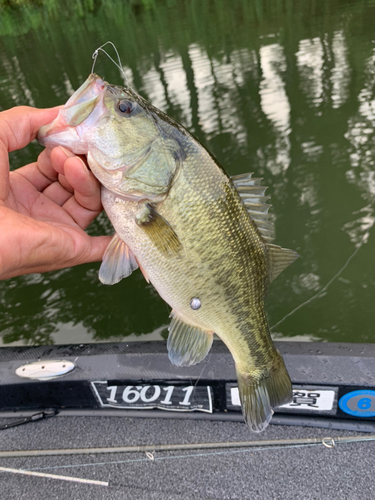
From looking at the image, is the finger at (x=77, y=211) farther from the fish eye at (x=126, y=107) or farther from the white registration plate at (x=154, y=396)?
the white registration plate at (x=154, y=396)

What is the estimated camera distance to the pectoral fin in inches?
55.0

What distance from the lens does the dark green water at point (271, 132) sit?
12.2 feet

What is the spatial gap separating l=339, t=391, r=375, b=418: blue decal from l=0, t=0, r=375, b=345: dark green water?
1.51m

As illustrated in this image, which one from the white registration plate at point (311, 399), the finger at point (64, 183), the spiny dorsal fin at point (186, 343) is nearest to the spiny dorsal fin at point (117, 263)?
the spiny dorsal fin at point (186, 343)

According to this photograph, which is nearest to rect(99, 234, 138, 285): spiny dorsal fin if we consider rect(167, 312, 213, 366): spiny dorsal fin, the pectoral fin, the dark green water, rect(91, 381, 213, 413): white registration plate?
the pectoral fin

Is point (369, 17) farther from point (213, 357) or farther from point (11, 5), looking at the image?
point (11, 5)

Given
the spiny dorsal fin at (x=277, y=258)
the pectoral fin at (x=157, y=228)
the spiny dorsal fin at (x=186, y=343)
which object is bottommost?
the spiny dorsal fin at (x=186, y=343)

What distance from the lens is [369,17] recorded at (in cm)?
1024

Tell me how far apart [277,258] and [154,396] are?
100cm

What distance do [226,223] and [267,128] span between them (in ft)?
16.9

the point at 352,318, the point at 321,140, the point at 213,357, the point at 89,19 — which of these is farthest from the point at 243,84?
the point at 89,19

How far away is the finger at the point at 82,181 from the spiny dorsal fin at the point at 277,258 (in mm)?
752

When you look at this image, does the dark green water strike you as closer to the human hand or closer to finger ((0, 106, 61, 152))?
the human hand

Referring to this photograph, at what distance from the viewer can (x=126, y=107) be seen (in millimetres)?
1403
